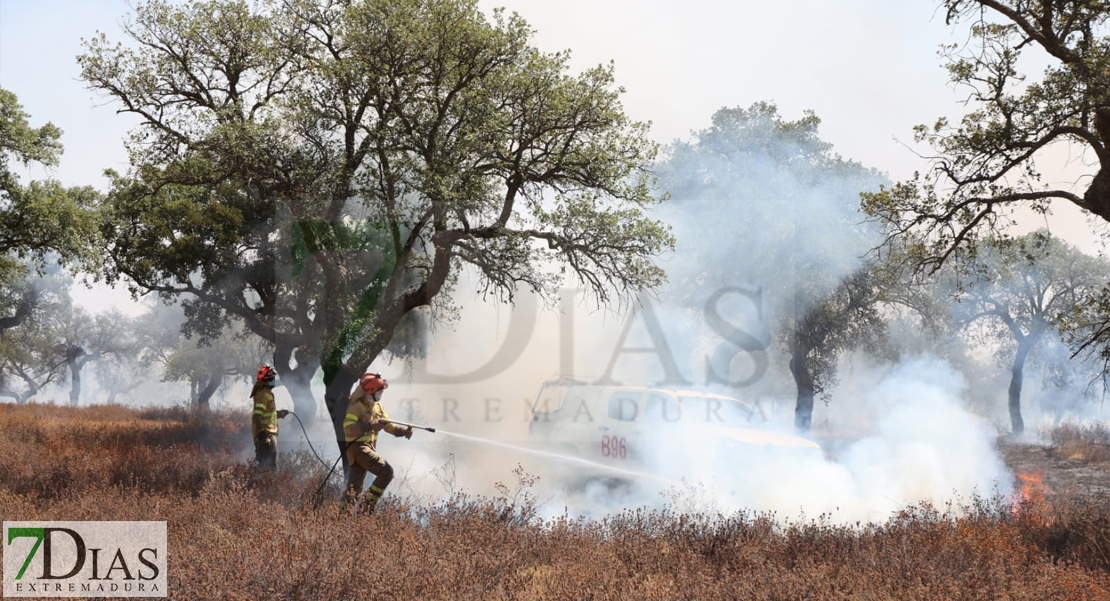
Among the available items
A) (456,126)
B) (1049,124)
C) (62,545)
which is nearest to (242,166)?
(456,126)

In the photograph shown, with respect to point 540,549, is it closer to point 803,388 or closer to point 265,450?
point 265,450

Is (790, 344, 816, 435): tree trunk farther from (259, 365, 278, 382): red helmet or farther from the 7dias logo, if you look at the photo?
the 7dias logo

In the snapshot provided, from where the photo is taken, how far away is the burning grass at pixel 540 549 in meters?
5.81

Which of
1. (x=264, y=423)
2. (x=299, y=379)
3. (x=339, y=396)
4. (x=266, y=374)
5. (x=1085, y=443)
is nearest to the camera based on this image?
(x=266, y=374)

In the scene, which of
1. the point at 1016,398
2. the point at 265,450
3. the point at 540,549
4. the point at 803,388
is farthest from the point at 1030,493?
A: the point at 1016,398

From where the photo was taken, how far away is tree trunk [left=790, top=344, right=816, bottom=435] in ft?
85.2

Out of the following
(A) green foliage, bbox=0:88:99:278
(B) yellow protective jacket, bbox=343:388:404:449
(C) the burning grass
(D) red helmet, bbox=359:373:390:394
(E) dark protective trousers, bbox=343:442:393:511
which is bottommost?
(C) the burning grass

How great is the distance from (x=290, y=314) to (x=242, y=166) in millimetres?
7537

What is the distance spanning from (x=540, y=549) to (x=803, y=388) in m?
20.5

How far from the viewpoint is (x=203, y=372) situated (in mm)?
46375

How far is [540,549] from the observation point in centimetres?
739

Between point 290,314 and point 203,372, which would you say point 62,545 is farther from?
point 203,372

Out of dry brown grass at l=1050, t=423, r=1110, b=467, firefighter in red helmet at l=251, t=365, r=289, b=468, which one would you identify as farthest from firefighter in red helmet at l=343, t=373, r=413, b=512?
dry brown grass at l=1050, t=423, r=1110, b=467

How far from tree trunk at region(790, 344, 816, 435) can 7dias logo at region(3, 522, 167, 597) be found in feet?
72.3
